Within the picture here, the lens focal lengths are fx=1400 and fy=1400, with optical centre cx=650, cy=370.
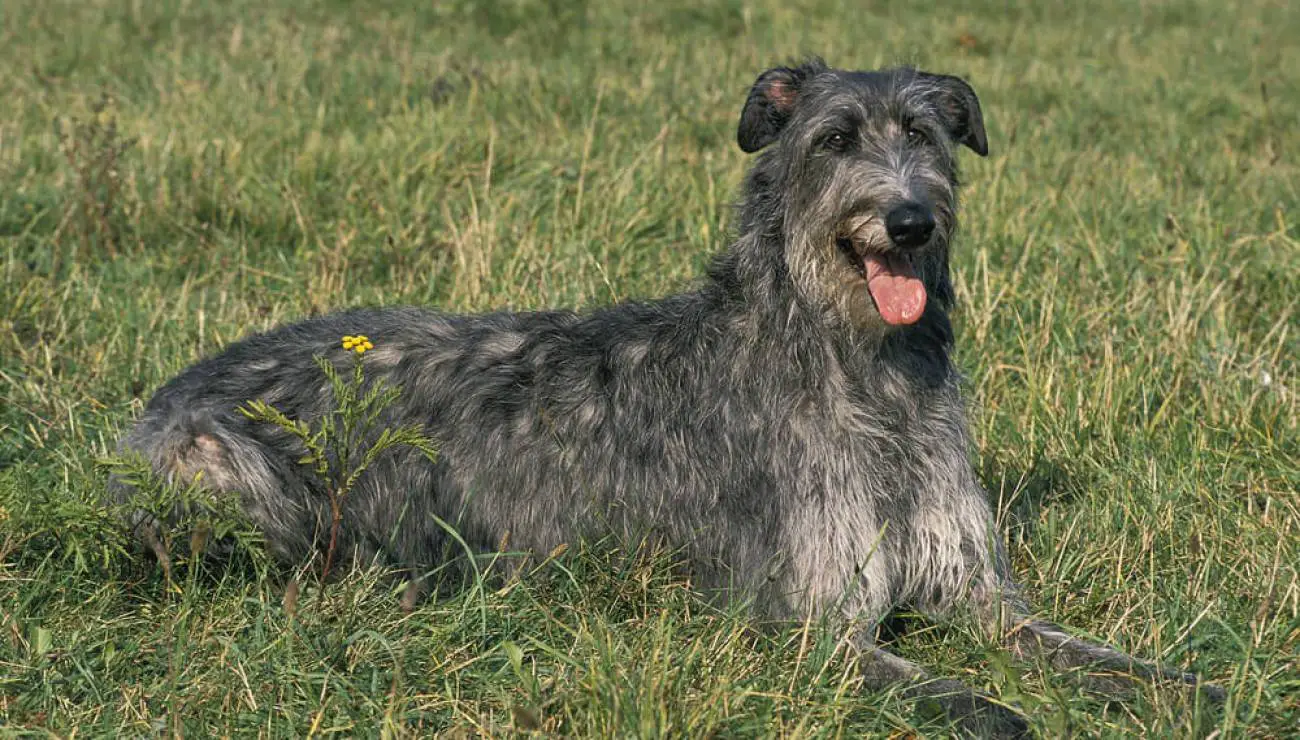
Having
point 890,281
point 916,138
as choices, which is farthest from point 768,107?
point 890,281

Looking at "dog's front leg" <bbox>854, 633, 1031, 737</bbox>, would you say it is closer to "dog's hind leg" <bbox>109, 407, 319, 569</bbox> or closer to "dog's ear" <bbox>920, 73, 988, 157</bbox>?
"dog's ear" <bbox>920, 73, 988, 157</bbox>

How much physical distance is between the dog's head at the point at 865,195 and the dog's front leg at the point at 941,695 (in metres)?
1.06

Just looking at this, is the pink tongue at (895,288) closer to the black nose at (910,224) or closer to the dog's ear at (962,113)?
the black nose at (910,224)

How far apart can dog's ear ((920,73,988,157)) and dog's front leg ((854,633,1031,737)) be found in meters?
1.90

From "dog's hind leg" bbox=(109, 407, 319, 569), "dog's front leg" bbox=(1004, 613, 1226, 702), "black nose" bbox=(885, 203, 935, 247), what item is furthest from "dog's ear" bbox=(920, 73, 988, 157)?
"dog's hind leg" bbox=(109, 407, 319, 569)

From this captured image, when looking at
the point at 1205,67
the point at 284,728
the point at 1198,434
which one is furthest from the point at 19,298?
the point at 1205,67

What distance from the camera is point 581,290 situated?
7496 millimetres

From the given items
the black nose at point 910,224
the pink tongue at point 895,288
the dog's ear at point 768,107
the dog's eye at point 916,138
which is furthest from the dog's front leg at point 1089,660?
the dog's ear at point 768,107

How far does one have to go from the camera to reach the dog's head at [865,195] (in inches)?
173

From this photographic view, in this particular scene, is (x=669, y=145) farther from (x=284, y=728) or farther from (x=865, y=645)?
(x=284, y=728)

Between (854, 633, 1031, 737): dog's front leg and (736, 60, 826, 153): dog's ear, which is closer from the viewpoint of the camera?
(854, 633, 1031, 737): dog's front leg

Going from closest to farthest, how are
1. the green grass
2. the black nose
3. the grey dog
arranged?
the green grass → the black nose → the grey dog

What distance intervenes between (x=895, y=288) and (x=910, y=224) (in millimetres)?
288

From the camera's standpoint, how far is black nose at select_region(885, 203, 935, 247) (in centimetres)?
426
